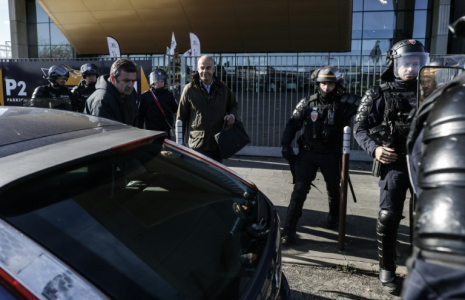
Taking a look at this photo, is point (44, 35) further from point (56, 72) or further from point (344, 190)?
point (344, 190)

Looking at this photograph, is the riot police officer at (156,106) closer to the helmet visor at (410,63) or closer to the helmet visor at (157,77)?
the helmet visor at (157,77)

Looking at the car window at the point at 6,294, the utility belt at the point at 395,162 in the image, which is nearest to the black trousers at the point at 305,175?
the utility belt at the point at 395,162

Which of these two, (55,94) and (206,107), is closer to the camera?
(206,107)

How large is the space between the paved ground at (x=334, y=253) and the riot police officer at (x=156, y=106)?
200 centimetres

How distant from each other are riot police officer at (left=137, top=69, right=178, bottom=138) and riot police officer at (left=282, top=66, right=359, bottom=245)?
2678 mm

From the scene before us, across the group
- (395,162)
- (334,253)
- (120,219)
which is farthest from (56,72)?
(120,219)

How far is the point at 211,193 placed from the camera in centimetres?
220

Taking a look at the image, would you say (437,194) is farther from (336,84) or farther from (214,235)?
(336,84)

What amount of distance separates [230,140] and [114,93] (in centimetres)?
144

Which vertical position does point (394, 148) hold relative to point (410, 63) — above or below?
below

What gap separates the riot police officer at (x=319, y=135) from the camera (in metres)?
4.29

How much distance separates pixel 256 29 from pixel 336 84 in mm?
17797

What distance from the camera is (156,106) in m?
6.50

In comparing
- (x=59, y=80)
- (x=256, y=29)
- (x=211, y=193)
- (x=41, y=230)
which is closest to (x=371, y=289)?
(x=211, y=193)
